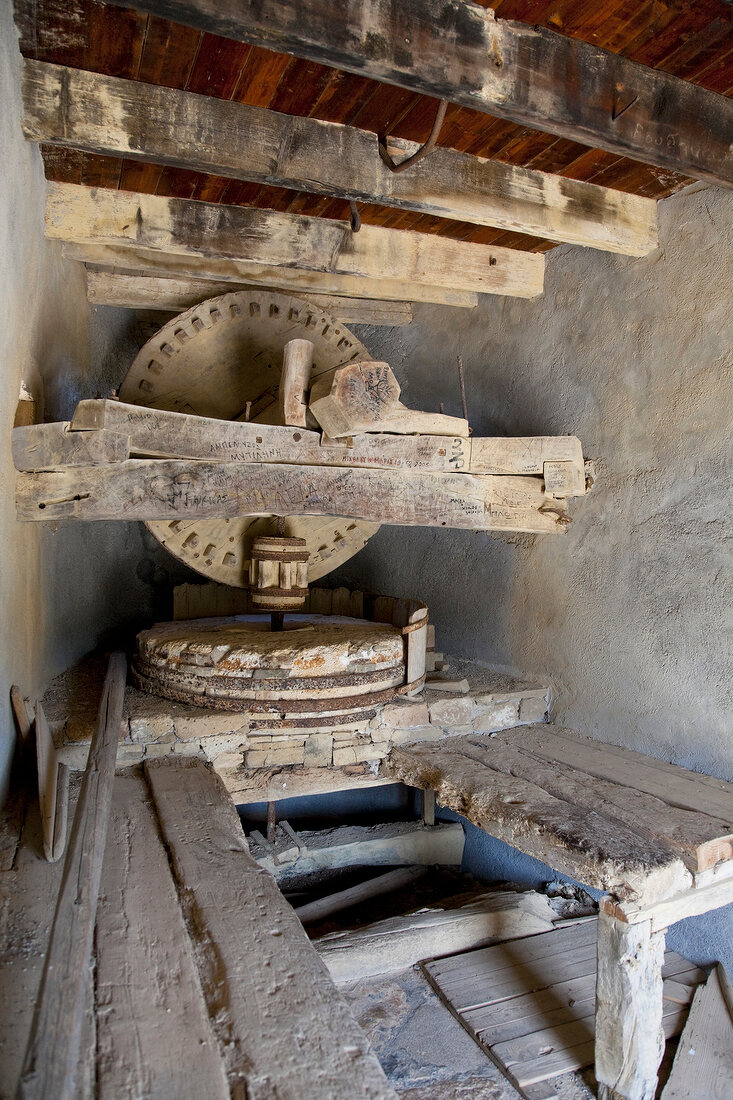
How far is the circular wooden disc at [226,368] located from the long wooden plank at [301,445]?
2.69ft

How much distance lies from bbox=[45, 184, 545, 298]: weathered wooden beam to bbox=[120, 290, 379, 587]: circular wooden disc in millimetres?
433

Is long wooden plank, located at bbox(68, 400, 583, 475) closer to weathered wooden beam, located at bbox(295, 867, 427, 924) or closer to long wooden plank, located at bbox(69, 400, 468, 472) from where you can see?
long wooden plank, located at bbox(69, 400, 468, 472)

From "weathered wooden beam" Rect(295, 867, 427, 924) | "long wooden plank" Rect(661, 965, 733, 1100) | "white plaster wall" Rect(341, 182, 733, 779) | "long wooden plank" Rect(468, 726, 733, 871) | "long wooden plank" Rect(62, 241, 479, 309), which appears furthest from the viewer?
"weathered wooden beam" Rect(295, 867, 427, 924)

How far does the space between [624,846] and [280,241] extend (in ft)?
Answer: 9.55

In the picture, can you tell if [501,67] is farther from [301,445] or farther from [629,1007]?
[629,1007]

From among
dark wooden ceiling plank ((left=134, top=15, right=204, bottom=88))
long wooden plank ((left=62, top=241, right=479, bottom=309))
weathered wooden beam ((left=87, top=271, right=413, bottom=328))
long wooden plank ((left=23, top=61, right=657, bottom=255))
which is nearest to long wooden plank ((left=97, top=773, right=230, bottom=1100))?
long wooden plank ((left=23, top=61, right=657, bottom=255))

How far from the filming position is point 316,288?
3936mm

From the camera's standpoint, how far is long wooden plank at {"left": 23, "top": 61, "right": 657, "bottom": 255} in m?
2.33

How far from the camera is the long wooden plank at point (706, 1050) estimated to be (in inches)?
95.2

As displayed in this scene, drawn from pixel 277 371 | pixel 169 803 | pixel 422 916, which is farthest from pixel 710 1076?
pixel 277 371

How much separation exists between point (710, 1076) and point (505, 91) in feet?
11.0

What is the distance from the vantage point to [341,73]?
2.29 meters

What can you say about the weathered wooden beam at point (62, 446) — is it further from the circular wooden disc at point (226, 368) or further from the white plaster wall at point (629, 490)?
the white plaster wall at point (629, 490)

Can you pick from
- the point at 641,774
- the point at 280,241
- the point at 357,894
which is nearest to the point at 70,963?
the point at 641,774
